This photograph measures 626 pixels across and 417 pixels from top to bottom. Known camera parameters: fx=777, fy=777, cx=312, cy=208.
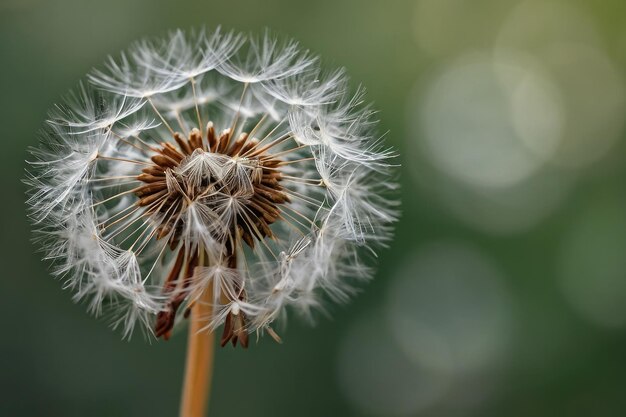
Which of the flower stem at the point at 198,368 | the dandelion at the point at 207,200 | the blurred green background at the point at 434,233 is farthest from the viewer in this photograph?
the blurred green background at the point at 434,233

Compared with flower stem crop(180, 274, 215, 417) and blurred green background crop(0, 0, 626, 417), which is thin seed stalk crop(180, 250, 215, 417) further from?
blurred green background crop(0, 0, 626, 417)

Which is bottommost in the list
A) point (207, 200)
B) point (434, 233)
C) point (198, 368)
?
point (198, 368)

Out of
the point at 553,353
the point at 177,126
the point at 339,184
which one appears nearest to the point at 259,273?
the point at 339,184

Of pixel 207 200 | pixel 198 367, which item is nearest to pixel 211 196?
pixel 207 200

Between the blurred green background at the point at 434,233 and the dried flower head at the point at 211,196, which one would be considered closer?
the dried flower head at the point at 211,196

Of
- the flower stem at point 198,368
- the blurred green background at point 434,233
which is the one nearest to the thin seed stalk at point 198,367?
the flower stem at point 198,368

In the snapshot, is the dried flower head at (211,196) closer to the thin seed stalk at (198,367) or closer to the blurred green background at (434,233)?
the thin seed stalk at (198,367)

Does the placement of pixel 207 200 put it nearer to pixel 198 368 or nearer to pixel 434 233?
pixel 198 368

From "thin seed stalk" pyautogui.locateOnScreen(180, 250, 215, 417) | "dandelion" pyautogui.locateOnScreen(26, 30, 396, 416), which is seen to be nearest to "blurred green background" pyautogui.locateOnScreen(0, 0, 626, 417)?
"dandelion" pyautogui.locateOnScreen(26, 30, 396, 416)
